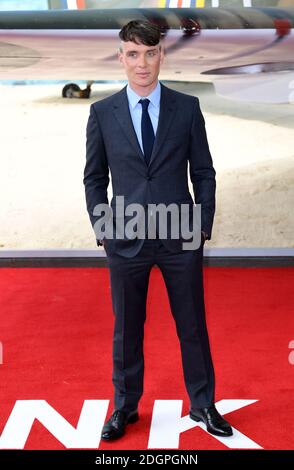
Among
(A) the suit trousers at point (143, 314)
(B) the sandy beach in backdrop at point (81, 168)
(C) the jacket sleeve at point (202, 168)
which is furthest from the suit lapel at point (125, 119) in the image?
(B) the sandy beach in backdrop at point (81, 168)

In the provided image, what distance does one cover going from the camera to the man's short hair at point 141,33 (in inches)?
117

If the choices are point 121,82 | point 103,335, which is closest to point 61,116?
point 121,82

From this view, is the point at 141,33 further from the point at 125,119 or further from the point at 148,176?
the point at 148,176

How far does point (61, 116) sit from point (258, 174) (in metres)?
1.67

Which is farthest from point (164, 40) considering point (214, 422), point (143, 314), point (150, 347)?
point (214, 422)

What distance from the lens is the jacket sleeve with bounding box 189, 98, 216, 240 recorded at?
3145 millimetres

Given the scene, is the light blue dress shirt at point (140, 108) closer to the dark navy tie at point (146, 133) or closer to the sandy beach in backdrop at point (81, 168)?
the dark navy tie at point (146, 133)

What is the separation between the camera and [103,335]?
452 cm

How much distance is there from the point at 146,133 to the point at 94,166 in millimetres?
247

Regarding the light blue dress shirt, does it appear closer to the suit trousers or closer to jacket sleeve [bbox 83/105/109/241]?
jacket sleeve [bbox 83/105/109/241]

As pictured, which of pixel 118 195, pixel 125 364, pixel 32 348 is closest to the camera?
pixel 118 195

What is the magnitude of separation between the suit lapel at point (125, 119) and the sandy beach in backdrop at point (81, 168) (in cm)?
314

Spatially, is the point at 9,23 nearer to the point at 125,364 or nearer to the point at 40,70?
the point at 40,70

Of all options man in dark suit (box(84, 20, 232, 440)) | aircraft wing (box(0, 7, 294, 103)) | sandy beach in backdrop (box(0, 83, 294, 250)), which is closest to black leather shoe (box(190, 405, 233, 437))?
man in dark suit (box(84, 20, 232, 440))
